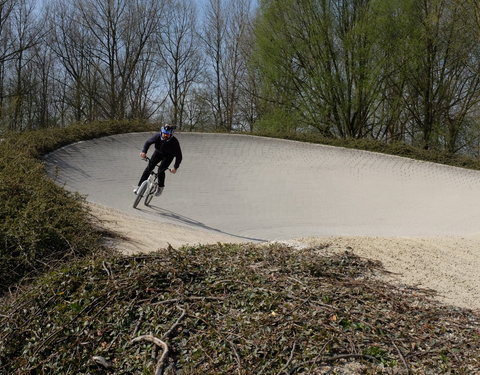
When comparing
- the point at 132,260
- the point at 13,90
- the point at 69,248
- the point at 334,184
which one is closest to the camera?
the point at 132,260

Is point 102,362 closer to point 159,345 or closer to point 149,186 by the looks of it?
point 159,345

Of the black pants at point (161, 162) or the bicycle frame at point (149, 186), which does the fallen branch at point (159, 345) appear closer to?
the black pants at point (161, 162)

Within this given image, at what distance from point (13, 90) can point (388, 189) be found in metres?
24.4

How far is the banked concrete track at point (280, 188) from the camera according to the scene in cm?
1015

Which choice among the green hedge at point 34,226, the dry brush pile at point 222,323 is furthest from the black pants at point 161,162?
the dry brush pile at point 222,323

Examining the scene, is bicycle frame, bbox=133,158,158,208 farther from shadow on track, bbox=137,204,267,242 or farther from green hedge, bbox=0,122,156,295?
green hedge, bbox=0,122,156,295

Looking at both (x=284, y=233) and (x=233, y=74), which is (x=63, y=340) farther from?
(x=233, y=74)

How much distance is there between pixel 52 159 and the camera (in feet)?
40.1

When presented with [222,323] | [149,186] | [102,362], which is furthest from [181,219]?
[102,362]

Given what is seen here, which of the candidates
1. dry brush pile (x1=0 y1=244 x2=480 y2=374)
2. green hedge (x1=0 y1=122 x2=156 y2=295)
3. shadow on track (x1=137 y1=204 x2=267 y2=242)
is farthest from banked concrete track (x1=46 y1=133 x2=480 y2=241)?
dry brush pile (x1=0 y1=244 x2=480 y2=374)

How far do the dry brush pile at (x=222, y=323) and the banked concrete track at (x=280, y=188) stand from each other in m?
5.11

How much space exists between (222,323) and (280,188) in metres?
9.67

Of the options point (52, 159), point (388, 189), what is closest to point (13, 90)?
point (52, 159)

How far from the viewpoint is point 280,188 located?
12844 millimetres
